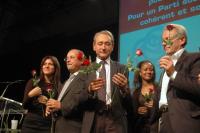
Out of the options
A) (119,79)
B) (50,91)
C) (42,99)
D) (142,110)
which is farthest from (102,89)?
(42,99)

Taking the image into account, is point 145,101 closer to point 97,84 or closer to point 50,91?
point 97,84

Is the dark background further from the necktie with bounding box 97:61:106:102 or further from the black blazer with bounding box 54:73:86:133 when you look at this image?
the necktie with bounding box 97:61:106:102

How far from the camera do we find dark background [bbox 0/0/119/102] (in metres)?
6.88

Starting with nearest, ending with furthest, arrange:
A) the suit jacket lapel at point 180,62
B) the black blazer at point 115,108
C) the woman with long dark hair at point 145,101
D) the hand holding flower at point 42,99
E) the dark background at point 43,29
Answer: the suit jacket lapel at point 180,62 < the black blazer at point 115,108 < the woman with long dark hair at point 145,101 < the hand holding flower at point 42,99 < the dark background at point 43,29

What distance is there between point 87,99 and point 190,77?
31.5 inches

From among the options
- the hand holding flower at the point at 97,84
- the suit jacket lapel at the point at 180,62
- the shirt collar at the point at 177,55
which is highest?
the shirt collar at the point at 177,55

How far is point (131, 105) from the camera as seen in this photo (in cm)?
310

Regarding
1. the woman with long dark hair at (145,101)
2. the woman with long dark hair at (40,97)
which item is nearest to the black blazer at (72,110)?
the woman with long dark hair at (40,97)

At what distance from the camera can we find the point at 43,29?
783 centimetres

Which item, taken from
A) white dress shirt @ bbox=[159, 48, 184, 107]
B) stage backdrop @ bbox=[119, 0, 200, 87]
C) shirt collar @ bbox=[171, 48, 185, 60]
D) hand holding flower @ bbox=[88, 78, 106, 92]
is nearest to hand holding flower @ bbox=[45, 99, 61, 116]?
hand holding flower @ bbox=[88, 78, 106, 92]

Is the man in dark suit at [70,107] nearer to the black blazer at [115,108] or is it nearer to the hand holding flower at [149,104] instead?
the black blazer at [115,108]

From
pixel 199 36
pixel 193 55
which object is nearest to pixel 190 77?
pixel 193 55

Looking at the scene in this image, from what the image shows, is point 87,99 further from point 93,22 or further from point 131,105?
point 93,22

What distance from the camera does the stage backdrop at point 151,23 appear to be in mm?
4250
